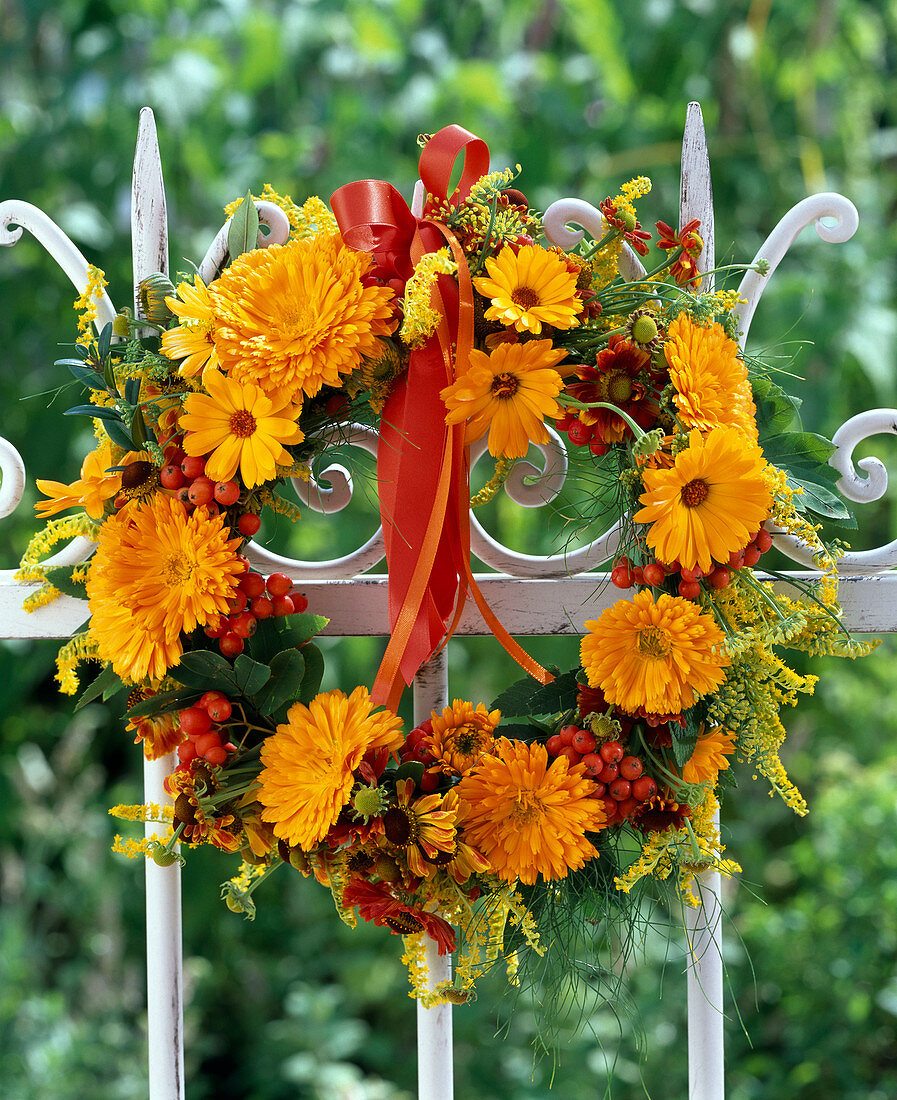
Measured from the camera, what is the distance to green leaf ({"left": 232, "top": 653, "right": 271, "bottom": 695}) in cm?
66

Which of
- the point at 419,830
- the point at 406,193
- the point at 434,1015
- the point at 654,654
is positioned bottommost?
the point at 434,1015

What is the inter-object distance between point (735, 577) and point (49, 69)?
1.42 m

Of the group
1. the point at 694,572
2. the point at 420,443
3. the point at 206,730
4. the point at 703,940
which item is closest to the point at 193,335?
the point at 420,443

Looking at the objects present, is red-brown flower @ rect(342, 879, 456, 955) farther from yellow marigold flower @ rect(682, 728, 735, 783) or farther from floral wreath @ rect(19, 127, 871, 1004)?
yellow marigold flower @ rect(682, 728, 735, 783)

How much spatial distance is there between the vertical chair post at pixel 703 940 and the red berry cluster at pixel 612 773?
Result: 0.11 m

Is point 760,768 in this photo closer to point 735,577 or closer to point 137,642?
point 735,577

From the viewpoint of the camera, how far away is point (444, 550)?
0.71m

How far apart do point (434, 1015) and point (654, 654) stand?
0.38 metres

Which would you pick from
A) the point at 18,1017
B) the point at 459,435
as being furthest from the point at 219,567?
the point at 18,1017

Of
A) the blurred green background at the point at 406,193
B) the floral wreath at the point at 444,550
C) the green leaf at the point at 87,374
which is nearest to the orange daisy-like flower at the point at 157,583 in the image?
the floral wreath at the point at 444,550

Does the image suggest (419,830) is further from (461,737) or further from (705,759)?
(705,759)

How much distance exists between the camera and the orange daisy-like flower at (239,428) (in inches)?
25.2

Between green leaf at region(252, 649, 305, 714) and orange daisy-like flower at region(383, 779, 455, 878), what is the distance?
105mm

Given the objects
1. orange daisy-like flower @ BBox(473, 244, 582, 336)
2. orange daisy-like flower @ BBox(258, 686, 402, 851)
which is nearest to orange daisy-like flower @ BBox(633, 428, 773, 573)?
orange daisy-like flower @ BBox(473, 244, 582, 336)
